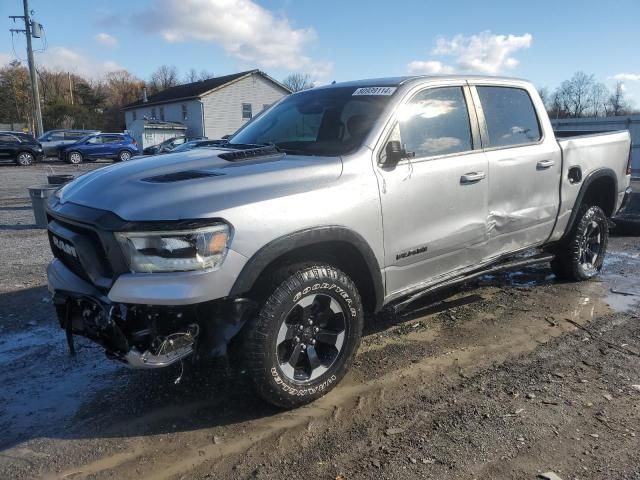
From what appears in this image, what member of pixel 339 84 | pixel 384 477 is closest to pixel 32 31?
pixel 339 84

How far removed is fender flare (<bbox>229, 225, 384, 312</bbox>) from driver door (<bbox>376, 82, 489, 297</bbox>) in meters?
0.16

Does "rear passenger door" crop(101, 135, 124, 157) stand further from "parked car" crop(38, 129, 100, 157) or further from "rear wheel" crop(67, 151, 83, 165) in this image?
"parked car" crop(38, 129, 100, 157)

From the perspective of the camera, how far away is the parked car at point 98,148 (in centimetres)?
2950

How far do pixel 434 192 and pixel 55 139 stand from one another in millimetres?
33822

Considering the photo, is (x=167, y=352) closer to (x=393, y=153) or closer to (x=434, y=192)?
(x=393, y=153)

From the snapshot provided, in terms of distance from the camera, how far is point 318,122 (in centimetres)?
400

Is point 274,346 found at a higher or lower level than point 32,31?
lower

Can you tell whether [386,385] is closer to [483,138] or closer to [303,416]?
[303,416]

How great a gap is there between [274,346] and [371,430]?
0.73 m

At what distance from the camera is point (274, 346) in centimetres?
300

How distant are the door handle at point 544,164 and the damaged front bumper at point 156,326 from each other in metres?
3.13

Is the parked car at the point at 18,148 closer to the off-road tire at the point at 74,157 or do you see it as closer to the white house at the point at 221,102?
the off-road tire at the point at 74,157

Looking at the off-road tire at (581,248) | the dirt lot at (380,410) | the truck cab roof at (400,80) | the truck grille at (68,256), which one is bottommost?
the dirt lot at (380,410)

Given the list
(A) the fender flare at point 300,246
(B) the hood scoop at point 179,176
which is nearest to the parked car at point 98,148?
(B) the hood scoop at point 179,176
